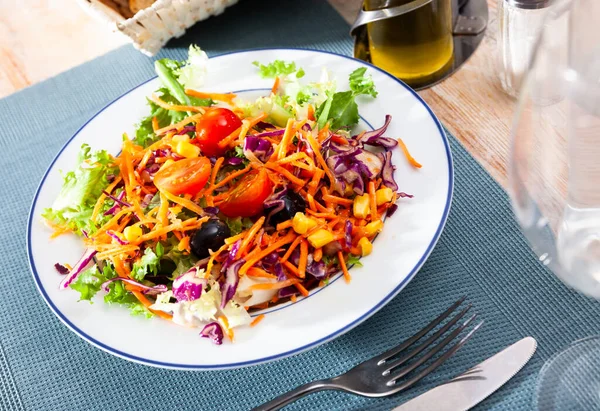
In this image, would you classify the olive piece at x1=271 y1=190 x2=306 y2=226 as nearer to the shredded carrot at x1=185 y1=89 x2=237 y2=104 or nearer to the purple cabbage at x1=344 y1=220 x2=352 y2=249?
the purple cabbage at x1=344 y1=220 x2=352 y2=249

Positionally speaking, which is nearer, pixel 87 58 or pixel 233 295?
pixel 233 295

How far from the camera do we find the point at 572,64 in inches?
38.8

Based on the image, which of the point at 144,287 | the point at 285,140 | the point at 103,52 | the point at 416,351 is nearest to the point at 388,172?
the point at 285,140

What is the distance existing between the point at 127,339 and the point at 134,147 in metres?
0.68

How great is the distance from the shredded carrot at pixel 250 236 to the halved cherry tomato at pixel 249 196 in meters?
0.04

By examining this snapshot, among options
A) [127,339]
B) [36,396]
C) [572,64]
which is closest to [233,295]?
[127,339]

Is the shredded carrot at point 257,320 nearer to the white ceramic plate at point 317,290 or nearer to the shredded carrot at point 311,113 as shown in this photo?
the white ceramic plate at point 317,290

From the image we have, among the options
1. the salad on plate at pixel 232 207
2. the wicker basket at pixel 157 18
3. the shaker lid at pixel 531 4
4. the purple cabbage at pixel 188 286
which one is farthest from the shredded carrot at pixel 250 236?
the wicker basket at pixel 157 18

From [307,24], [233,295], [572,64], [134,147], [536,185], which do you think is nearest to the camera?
[572,64]

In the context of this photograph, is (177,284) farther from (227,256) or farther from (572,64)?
(572,64)

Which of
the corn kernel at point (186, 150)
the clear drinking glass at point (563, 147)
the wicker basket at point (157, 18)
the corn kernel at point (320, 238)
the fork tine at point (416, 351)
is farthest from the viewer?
the wicker basket at point (157, 18)

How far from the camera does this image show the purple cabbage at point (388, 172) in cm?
182

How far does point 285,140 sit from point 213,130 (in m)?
0.22

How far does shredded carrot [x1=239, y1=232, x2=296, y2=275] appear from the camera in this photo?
1.66 m
